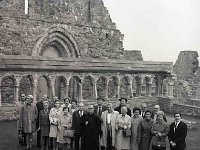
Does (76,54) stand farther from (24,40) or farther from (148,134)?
(148,134)

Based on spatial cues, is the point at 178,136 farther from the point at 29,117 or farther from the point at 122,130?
the point at 29,117

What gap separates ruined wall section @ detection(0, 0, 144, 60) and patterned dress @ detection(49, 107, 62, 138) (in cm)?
872

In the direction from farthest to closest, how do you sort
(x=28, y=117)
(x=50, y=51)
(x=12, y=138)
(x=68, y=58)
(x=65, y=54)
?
(x=65, y=54) → (x=50, y=51) → (x=68, y=58) → (x=12, y=138) → (x=28, y=117)

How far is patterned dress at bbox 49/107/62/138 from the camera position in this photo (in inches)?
349

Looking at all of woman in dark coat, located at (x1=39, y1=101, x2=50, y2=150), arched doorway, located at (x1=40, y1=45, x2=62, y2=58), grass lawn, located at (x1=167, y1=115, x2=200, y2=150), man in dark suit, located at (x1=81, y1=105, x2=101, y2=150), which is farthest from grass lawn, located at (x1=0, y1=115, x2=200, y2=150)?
arched doorway, located at (x1=40, y1=45, x2=62, y2=58)

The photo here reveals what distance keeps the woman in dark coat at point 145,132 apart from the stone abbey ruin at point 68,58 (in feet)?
24.8

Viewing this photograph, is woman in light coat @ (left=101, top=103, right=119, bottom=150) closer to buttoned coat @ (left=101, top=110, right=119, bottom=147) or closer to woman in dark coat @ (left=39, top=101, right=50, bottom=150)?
buttoned coat @ (left=101, top=110, right=119, bottom=147)

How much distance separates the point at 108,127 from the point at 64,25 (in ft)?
36.9

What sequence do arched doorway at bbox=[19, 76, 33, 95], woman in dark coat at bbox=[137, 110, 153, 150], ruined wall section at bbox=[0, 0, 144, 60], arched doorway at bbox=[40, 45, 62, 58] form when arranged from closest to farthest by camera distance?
woman in dark coat at bbox=[137, 110, 153, 150] < ruined wall section at bbox=[0, 0, 144, 60] < arched doorway at bbox=[19, 76, 33, 95] < arched doorway at bbox=[40, 45, 62, 58]

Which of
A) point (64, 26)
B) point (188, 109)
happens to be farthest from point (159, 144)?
point (64, 26)

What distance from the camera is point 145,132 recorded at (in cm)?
808

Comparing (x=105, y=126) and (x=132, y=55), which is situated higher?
(x=132, y=55)

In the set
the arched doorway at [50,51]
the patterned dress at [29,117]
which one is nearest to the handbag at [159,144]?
the patterned dress at [29,117]

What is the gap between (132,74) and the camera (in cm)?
1805
